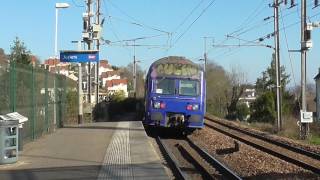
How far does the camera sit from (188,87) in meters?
25.0

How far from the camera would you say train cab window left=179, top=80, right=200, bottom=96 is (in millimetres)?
24870

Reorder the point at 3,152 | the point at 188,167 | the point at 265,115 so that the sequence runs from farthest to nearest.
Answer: the point at 265,115, the point at 188,167, the point at 3,152

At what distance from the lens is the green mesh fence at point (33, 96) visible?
15086 millimetres

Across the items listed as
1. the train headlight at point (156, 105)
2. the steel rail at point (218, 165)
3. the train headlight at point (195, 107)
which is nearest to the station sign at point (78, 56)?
the train headlight at point (156, 105)

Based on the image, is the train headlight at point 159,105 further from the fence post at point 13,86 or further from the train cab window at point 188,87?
the fence post at point 13,86

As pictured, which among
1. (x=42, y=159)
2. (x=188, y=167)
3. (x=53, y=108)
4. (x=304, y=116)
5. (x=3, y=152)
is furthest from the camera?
(x=304, y=116)

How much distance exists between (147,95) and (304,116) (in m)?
11.3

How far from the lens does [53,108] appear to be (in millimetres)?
23734

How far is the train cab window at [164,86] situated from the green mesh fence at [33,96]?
4268mm

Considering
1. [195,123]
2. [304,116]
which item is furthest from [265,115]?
[195,123]

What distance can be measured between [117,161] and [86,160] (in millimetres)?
746

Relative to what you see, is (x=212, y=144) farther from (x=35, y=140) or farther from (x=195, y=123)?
(x=35, y=140)

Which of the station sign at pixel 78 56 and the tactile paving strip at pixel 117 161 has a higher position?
the station sign at pixel 78 56

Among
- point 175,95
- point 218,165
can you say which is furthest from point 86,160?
point 175,95
